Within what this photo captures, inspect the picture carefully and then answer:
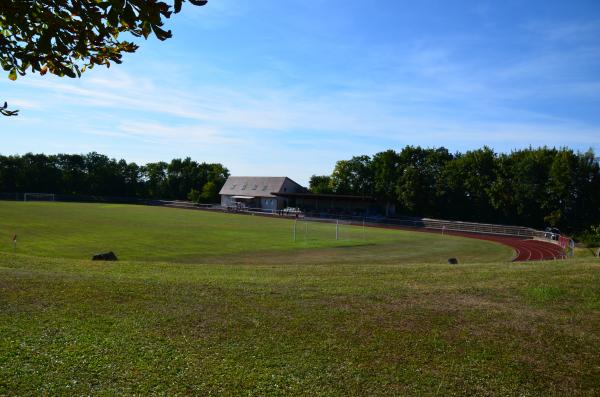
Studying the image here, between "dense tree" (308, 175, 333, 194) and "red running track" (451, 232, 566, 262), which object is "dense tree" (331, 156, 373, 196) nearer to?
"dense tree" (308, 175, 333, 194)

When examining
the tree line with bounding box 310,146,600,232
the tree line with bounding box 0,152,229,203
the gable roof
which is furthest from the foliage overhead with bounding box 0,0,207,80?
the tree line with bounding box 0,152,229,203

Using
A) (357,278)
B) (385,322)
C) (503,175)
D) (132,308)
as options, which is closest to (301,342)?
(385,322)

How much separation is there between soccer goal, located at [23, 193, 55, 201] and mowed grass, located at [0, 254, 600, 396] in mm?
93187

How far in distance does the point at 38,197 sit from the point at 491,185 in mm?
83835

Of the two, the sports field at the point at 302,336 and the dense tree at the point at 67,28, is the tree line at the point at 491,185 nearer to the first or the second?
the sports field at the point at 302,336

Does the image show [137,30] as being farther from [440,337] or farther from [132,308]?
[440,337]

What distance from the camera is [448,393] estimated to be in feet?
15.9

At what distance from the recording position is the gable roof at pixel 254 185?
302ft

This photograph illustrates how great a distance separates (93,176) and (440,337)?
106568 millimetres

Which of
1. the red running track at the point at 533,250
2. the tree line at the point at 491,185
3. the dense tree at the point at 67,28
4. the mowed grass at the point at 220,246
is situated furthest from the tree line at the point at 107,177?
the dense tree at the point at 67,28

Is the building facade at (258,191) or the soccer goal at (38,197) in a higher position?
the building facade at (258,191)

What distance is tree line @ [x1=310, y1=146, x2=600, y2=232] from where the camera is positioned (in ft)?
181

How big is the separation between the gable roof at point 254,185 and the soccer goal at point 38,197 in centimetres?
3412

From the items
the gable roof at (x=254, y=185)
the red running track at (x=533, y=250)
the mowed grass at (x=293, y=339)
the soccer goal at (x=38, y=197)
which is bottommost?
the red running track at (x=533, y=250)
